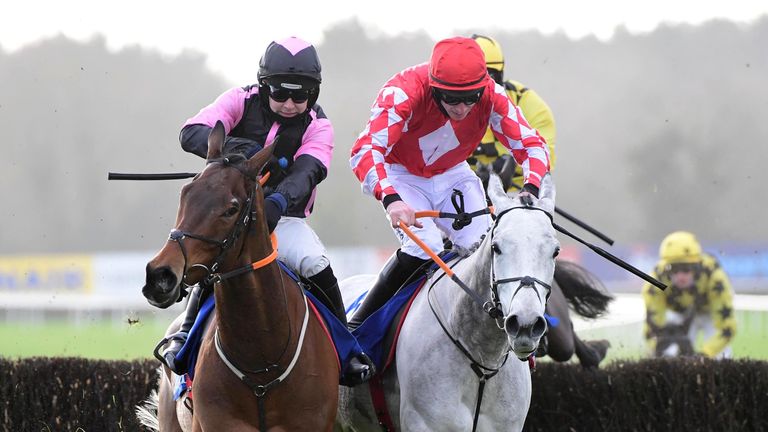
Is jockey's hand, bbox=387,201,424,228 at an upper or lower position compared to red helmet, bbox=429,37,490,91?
lower

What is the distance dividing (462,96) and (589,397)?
3.92m

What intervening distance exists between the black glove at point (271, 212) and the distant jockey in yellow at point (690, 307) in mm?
9522

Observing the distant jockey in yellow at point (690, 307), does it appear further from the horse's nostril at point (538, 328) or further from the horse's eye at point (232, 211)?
the horse's eye at point (232, 211)

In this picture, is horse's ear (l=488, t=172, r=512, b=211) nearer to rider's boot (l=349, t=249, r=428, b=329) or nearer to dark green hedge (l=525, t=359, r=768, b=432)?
rider's boot (l=349, t=249, r=428, b=329)

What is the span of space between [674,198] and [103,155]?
1802 centimetres

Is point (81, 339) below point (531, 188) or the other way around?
below

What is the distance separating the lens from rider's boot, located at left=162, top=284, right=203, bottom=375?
5301 mm

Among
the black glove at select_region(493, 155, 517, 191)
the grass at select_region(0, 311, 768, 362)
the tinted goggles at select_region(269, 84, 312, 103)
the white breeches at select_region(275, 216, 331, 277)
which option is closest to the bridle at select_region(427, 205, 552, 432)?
the white breeches at select_region(275, 216, 331, 277)

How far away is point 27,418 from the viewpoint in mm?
8523

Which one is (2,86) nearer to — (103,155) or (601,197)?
(103,155)

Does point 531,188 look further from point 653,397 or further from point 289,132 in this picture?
point 653,397

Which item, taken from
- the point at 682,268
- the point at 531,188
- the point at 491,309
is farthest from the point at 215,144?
the point at 682,268

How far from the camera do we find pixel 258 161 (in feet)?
15.4

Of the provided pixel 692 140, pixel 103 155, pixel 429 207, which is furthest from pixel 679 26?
pixel 429 207
